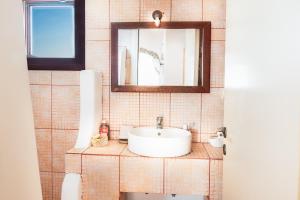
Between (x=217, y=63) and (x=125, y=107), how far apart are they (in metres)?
0.77

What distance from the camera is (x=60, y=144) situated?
88.4 inches

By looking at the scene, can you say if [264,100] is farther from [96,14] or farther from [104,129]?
[96,14]

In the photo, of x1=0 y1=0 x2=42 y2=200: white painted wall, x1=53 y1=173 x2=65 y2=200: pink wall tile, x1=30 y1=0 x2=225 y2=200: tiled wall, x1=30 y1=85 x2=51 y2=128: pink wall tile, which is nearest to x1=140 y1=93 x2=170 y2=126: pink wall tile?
x1=30 y1=0 x2=225 y2=200: tiled wall

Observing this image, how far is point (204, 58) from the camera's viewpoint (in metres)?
2.07

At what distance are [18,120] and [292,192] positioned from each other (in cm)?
67

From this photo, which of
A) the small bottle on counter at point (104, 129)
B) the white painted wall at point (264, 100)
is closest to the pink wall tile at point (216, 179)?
the white painted wall at point (264, 100)

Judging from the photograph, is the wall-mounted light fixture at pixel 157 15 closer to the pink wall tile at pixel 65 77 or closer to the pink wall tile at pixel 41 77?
the pink wall tile at pixel 65 77

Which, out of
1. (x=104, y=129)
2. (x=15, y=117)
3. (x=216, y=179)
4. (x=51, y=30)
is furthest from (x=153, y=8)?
(x=15, y=117)

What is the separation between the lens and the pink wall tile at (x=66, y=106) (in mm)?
2197

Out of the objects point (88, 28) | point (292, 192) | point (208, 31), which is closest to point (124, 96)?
point (88, 28)

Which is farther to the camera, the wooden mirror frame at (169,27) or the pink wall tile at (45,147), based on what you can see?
the pink wall tile at (45,147)

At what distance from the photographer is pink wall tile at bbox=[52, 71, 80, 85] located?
2188 mm

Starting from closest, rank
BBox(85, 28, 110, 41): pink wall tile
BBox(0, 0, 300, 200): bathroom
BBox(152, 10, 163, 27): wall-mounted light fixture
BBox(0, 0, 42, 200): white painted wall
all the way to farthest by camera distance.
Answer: BBox(0, 0, 42, 200): white painted wall, BBox(0, 0, 300, 200): bathroom, BBox(152, 10, 163, 27): wall-mounted light fixture, BBox(85, 28, 110, 41): pink wall tile

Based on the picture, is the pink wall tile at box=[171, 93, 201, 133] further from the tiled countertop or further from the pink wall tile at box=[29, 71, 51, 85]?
the pink wall tile at box=[29, 71, 51, 85]
